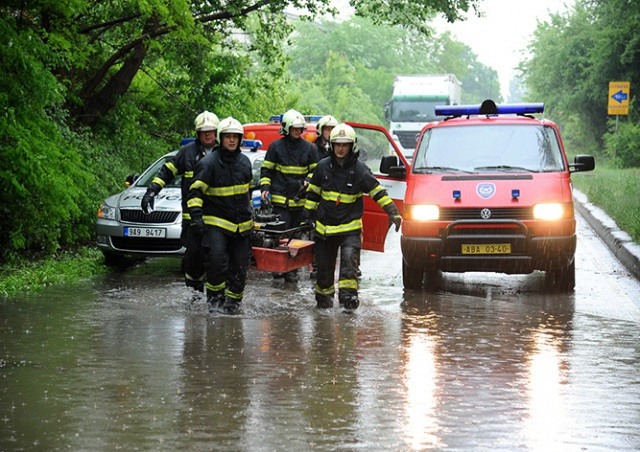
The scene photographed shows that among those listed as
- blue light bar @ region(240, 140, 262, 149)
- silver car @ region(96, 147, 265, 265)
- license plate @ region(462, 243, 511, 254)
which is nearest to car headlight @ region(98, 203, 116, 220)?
silver car @ region(96, 147, 265, 265)

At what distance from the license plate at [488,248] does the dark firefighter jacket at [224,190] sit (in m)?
2.48

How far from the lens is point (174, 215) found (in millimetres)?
13484

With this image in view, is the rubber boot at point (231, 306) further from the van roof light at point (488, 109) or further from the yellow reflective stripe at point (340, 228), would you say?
the van roof light at point (488, 109)

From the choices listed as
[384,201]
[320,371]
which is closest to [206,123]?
[384,201]

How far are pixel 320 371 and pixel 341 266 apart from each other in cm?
309

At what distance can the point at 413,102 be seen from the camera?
1763 inches

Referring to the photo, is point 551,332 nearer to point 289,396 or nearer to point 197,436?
point 289,396

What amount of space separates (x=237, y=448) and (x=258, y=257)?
6.00 m

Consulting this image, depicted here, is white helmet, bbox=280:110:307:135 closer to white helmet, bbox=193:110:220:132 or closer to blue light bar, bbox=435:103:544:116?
white helmet, bbox=193:110:220:132

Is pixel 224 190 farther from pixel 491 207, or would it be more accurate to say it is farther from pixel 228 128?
pixel 491 207

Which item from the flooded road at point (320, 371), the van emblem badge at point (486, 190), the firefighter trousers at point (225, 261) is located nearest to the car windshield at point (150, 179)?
the flooded road at point (320, 371)

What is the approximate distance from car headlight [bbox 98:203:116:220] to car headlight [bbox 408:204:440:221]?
390 cm

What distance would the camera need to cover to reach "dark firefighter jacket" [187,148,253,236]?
10.5 meters

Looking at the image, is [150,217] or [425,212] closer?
[425,212]
